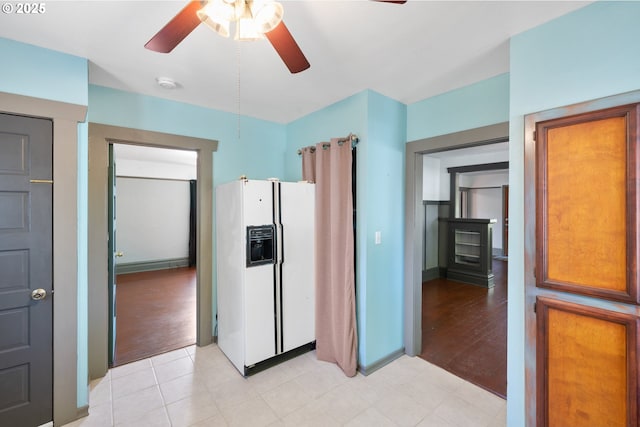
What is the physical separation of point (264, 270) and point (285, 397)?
3.36ft

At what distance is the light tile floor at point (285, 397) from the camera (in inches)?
76.1

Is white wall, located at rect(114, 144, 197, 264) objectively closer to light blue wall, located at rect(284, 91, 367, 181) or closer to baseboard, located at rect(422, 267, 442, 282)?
light blue wall, located at rect(284, 91, 367, 181)

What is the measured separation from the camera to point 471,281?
5328 mm

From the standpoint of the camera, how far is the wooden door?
51.2 inches

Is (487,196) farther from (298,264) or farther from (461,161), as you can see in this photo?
(298,264)

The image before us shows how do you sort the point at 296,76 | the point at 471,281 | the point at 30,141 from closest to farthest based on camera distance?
the point at 30,141, the point at 296,76, the point at 471,281

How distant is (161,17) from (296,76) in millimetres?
981

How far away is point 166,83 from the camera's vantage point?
2320 mm

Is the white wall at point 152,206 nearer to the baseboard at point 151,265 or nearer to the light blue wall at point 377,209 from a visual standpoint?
the baseboard at point 151,265

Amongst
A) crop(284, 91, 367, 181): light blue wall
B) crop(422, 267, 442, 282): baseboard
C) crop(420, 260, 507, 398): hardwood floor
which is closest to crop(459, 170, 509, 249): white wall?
crop(422, 267, 442, 282): baseboard

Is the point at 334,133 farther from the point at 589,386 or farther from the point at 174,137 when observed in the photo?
the point at 589,386

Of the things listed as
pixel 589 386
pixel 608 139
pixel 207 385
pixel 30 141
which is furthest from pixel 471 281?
pixel 30 141

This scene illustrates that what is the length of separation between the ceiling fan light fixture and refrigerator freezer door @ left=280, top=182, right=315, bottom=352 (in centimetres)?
151

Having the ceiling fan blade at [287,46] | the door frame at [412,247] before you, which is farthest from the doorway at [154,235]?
the ceiling fan blade at [287,46]
